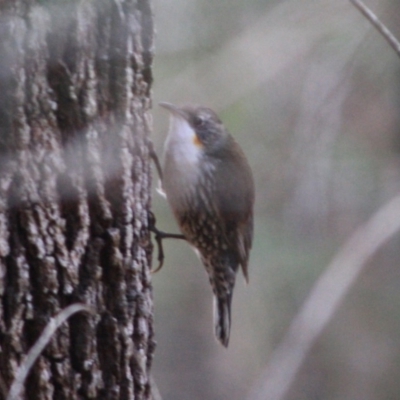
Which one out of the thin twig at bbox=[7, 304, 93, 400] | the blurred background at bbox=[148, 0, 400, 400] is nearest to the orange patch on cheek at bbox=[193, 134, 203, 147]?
the blurred background at bbox=[148, 0, 400, 400]

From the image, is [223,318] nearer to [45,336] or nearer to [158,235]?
[158,235]

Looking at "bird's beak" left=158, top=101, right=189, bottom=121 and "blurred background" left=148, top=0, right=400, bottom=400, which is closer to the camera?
"bird's beak" left=158, top=101, right=189, bottom=121

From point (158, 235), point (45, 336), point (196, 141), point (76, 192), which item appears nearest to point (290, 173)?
point (196, 141)

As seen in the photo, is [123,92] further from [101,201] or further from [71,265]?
[71,265]

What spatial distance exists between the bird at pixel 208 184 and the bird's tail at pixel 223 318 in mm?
218

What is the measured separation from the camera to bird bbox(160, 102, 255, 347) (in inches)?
153

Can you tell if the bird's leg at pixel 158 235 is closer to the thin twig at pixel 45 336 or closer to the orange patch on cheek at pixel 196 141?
the orange patch on cheek at pixel 196 141

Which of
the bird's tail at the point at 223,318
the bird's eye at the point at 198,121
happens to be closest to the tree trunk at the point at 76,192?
the bird's eye at the point at 198,121

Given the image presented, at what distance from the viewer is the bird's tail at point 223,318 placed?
4309 millimetres

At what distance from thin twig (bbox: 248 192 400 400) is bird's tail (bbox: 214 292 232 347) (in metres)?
0.92

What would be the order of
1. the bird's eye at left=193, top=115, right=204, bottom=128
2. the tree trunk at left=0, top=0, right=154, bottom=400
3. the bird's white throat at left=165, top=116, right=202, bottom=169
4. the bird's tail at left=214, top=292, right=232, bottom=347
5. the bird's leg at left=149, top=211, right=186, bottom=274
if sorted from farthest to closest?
the bird's tail at left=214, top=292, right=232, bottom=347, the bird's eye at left=193, top=115, right=204, bottom=128, the bird's white throat at left=165, top=116, right=202, bottom=169, the bird's leg at left=149, top=211, right=186, bottom=274, the tree trunk at left=0, top=0, right=154, bottom=400

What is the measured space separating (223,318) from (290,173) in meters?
1.01

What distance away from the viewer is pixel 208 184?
13.1ft

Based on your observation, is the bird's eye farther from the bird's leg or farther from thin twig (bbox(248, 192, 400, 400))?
thin twig (bbox(248, 192, 400, 400))
